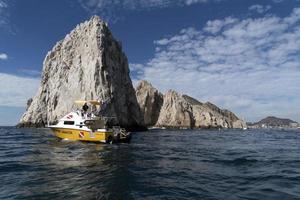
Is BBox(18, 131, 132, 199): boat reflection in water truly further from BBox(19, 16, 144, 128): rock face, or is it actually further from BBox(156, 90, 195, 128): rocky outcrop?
BBox(156, 90, 195, 128): rocky outcrop

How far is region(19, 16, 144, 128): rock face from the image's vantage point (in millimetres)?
96188

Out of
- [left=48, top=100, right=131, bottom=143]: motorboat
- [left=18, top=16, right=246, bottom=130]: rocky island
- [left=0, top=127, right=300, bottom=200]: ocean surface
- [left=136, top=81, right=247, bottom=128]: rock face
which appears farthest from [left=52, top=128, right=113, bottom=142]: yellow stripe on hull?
[left=136, top=81, right=247, bottom=128]: rock face

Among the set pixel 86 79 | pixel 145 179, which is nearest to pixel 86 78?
pixel 86 79

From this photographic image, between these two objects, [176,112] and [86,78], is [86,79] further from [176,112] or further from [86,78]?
[176,112]

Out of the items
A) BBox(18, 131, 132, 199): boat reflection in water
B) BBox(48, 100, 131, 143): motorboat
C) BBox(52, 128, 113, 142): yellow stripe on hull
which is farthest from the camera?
BBox(48, 100, 131, 143): motorboat

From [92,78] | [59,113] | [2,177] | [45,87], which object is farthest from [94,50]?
[2,177]

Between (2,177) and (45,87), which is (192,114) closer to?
(45,87)

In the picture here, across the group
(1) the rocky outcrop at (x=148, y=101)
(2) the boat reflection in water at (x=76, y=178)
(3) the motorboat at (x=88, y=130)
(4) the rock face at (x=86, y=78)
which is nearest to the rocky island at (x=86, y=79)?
(4) the rock face at (x=86, y=78)

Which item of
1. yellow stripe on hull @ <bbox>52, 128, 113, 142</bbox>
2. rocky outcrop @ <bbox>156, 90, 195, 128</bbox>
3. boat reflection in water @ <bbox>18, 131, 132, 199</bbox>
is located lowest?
boat reflection in water @ <bbox>18, 131, 132, 199</bbox>

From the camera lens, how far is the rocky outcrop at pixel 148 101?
176m

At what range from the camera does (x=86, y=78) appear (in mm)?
98312

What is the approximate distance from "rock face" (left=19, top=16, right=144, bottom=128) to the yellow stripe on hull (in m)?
45.5

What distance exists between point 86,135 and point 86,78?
57.5m

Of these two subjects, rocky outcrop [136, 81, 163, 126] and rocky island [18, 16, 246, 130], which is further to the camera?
rocky outcrop [136, 81, 163, 126]
